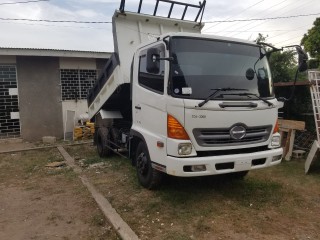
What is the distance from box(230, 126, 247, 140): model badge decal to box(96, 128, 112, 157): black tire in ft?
13.5

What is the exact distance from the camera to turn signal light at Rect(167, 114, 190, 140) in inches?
165

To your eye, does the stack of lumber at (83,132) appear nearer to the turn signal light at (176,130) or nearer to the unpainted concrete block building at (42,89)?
the unpainted concrete block building at (42,89)

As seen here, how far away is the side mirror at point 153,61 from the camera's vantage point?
4516 mm

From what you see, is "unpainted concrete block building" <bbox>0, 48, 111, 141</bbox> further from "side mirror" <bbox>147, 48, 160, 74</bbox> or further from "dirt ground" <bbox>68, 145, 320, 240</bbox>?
"side mirror" <bbox>147, 48, 160, 74</bbox>

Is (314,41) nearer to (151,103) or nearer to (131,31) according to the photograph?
(131,31)

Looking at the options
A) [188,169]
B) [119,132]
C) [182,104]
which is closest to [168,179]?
[188,169]

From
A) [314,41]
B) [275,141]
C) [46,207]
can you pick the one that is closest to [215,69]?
[275,141]

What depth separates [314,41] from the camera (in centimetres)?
1474

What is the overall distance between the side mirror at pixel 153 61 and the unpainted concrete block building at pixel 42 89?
24.3 ft

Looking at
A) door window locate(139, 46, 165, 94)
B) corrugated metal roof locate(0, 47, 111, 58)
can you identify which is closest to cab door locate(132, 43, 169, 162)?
door window locate(139, 46, 165, 94)

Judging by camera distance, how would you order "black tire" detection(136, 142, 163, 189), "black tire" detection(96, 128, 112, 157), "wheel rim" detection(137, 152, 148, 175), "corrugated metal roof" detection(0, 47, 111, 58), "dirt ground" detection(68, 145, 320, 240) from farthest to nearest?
"corrugated metal roof" detection(0, 47, 111, 58)
"black tire" detection(96, 128, 112, 157)
"wheel rim" detection(137, 152, 148, 175)
"black tire" detection(136, 142, 163, 189)
"dirt ground" detection(68, 145, 320, 240)

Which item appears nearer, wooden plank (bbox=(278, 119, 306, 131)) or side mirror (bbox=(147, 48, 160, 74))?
side mirror (bbox=(147, 48, 160, 74))

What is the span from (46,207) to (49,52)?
299 inches

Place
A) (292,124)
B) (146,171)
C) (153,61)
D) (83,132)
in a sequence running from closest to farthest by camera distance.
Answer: (153,61), (146,171), (292,124), (83,132)
